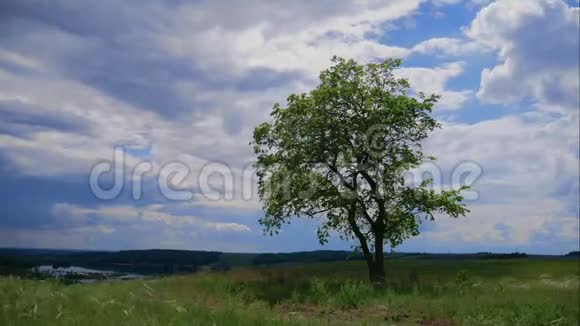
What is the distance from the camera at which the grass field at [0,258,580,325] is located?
1251 centimetres

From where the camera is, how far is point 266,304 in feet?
69.8

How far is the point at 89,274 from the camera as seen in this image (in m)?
26.0

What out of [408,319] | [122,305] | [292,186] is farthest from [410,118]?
[122,305]

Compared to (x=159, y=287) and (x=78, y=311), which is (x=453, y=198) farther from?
(x=78, y=311)

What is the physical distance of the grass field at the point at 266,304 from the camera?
41.0 ft

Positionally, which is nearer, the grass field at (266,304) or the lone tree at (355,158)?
the grass field at (266,304)

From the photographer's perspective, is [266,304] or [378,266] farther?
[378,266]

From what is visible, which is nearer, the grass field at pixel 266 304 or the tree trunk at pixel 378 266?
the grass field at pixel 266 304

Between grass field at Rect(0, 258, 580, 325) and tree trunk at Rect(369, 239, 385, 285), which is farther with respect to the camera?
tree trunk at Rect(369, 239, 385, 285)

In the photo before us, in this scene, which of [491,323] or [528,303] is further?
[528,303]

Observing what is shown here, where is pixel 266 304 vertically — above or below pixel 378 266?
below

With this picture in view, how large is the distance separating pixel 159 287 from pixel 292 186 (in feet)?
32.1

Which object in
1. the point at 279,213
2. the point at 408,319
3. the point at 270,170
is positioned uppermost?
the point at 270,170

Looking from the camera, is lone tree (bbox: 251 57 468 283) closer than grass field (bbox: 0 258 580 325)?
No
